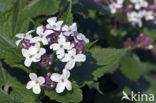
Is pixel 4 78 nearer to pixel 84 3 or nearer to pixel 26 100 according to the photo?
pixel 26 100

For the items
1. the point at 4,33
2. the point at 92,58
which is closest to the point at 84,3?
the point at 92,58

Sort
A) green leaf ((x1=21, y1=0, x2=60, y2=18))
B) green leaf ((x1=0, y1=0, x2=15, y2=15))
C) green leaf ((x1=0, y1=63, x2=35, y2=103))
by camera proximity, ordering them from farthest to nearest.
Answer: green leaf ((x1=0, y1=0, x2=15, y2=15)), green leaf ((x1=21, y1=0, x2=60, y2=18)), green leaf ((x1=0, y1=63, x2=35, y2=103))

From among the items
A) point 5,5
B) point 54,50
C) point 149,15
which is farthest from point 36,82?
point 149,15

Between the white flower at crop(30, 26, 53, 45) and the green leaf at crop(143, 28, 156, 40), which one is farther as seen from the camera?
the green leaf at crop(143, 28, 156, 40)

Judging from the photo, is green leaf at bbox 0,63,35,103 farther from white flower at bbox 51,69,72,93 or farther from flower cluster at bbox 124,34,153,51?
flower cluster at bbox 124,34,153,51

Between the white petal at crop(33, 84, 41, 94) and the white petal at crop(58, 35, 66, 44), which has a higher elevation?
the white petal at crop(58, 35, 66, 44)

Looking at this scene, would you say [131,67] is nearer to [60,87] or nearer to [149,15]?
[149,15]

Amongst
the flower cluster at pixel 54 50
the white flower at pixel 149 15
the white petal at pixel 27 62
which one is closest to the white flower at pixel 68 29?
the flower cluster at pixel 54 50

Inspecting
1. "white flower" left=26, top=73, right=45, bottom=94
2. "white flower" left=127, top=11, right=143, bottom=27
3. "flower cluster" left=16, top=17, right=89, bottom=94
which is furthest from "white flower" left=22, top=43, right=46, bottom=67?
"white flower" left=127, top=11, right=143, bottom=27
